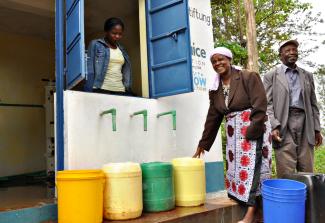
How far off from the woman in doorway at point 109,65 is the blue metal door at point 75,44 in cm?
33

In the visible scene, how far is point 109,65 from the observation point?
432 centimetres

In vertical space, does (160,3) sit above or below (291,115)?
above

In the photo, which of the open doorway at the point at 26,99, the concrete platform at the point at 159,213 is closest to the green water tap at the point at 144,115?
the concrete platform at the point at 159,213

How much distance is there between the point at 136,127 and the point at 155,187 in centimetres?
94

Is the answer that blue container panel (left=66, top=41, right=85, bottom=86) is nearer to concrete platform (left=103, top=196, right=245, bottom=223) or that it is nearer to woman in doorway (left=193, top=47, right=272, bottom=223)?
woman in doorway (left=193, top=47, right=272, bottom=223)

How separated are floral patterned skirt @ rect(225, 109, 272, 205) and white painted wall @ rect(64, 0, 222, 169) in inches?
44.2

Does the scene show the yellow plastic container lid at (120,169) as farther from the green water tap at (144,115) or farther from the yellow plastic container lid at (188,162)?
the green water tap at (144,115)

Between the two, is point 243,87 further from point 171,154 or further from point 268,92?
point 171,154

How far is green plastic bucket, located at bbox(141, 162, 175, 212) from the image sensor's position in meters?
3.57

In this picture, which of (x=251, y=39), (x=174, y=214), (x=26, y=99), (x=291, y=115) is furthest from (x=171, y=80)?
(x=26, y=99)

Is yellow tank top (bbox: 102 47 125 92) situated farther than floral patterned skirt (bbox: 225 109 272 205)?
Yes

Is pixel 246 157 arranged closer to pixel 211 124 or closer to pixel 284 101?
pixel 211 124

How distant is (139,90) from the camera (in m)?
5.93

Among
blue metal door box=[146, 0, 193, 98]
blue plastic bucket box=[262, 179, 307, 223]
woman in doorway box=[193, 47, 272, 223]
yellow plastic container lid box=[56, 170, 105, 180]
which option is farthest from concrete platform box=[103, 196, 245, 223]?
blue metal door box=[146, 0, 193, 98]
